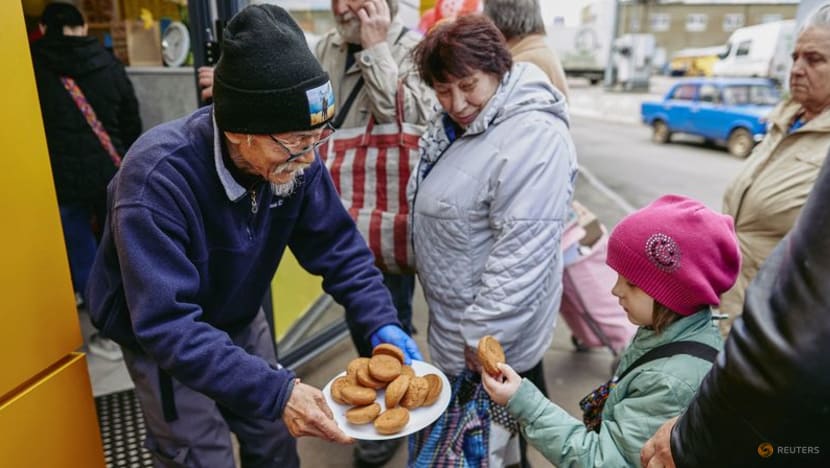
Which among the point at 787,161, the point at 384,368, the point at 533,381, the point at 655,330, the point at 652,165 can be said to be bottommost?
the point at 652,165

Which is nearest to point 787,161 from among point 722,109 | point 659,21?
point 722,109

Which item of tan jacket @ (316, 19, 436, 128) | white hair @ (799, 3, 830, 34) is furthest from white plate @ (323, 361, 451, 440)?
white hair @ (799, 3, 830, 34)

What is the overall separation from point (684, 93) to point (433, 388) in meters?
13.9

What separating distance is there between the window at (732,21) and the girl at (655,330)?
59424mm

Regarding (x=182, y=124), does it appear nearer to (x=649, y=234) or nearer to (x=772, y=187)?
(x=649, y=234)

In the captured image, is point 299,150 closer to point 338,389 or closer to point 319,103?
point 319,103

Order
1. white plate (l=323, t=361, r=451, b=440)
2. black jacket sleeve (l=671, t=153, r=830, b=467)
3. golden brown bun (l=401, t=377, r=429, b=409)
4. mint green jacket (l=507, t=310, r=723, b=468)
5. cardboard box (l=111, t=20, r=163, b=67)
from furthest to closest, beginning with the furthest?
cardboard box (l=111, t=20, r=163, b=67) < golden brown bun (l=401, t=377, r=429, b=409) < white plate (l=323, t=361, r=451, b=440) < mint green jacket (l=507, t=310, r=723, b=468) < black jacket sleeve (l=671, t=153, r=830, b=467)

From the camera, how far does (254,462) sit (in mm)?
2023

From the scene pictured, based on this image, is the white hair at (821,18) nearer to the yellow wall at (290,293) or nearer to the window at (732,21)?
the yellow wall at (290,293)

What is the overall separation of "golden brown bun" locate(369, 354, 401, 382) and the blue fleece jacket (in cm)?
29

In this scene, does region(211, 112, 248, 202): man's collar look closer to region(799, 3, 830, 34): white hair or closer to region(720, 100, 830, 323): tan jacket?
region(720, 100, 830, 323): tan jacket

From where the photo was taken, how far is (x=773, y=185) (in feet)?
8.38

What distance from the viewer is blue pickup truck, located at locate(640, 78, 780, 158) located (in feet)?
38.5

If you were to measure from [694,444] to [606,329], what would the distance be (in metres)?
2.64
